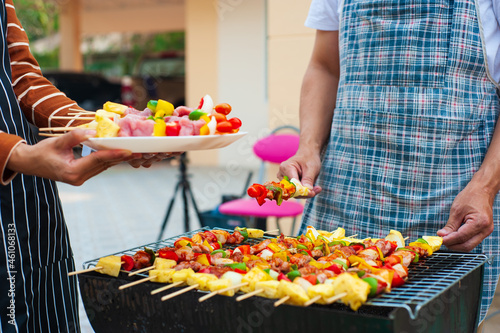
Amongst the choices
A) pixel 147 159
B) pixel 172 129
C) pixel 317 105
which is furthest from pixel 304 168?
pixel 172 129

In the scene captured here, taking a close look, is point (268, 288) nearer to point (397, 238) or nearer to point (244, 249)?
point (244, 249)

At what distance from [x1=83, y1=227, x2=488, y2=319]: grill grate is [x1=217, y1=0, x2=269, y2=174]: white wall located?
8.38 m

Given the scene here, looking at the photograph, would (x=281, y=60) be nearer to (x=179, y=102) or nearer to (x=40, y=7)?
(x=179, y=102)

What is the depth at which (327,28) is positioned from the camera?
254 cm

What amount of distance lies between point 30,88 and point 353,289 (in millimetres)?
1358

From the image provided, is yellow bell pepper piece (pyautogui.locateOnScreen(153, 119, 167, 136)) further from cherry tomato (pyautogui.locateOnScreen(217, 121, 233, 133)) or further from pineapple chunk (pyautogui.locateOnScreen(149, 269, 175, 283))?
pineapple chunk (pyautogui.locateOnScreen(149, 269, 175, 283))

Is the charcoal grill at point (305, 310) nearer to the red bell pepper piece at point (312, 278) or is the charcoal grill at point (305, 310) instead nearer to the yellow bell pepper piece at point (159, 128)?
the red bell pepper piece at point (312, 278)

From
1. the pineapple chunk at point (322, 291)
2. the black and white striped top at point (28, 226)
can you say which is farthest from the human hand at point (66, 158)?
the pineapple chunk at point (322, 291)

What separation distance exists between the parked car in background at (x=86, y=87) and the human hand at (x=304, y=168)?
8884 mm

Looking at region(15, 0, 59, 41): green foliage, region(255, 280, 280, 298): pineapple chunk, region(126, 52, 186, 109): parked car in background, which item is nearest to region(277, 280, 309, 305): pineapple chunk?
region(255, 280, 280, 298): pineapple chunk

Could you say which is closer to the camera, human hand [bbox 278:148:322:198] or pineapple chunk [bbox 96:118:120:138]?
pineapple chunk [bbox 96:118:120:138]

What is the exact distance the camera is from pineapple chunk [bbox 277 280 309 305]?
1384mm

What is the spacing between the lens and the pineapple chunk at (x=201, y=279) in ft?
4.95

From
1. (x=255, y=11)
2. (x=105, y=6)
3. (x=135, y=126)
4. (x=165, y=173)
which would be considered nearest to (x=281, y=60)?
(x=135, y=126)
